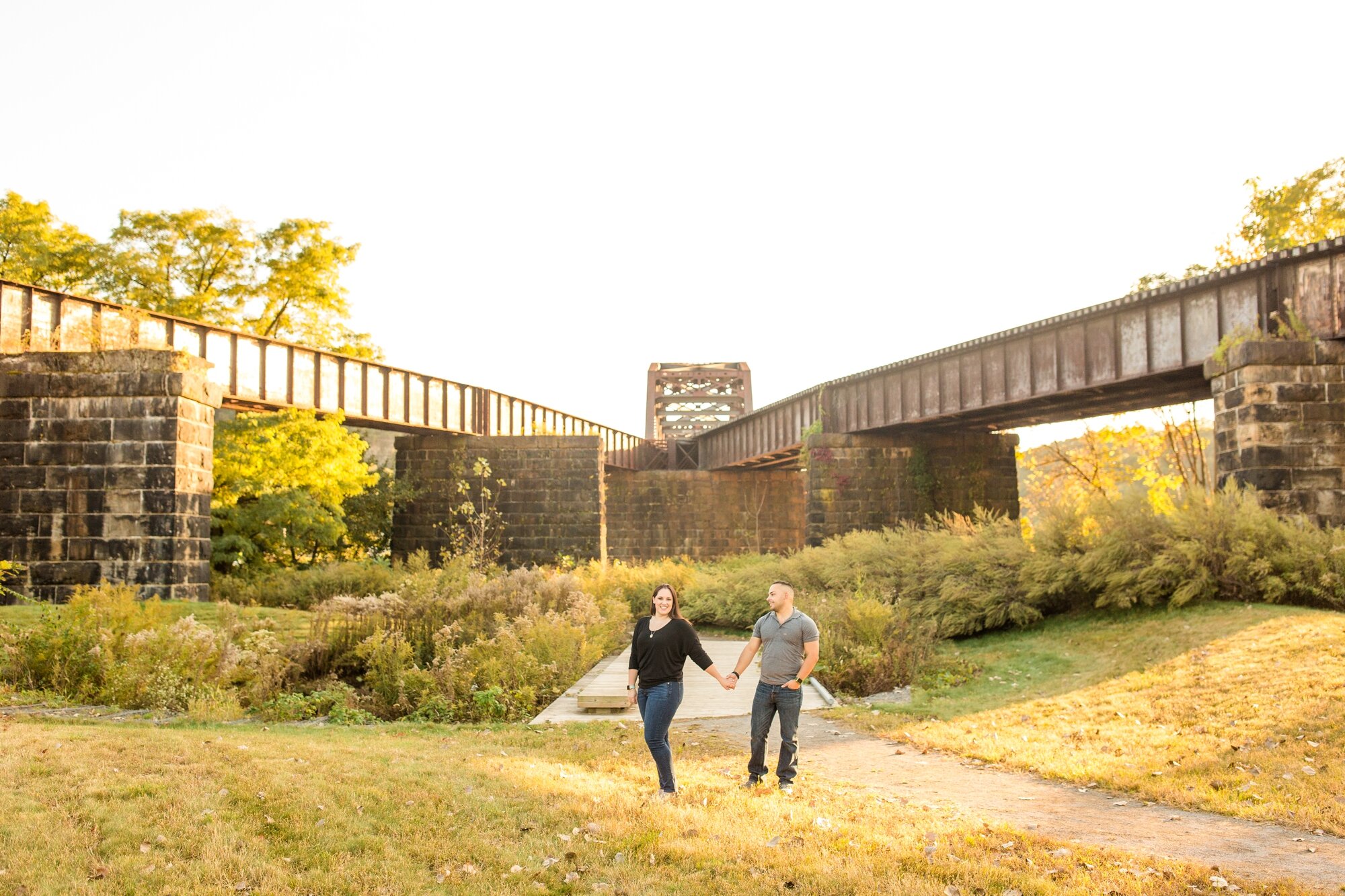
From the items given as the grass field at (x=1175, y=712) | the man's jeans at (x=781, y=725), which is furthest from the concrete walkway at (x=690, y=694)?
the man's jeans at (x=781, y=725)

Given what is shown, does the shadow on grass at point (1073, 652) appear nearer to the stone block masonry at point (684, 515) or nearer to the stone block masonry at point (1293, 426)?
the stone block masonry at point (1293, 426)

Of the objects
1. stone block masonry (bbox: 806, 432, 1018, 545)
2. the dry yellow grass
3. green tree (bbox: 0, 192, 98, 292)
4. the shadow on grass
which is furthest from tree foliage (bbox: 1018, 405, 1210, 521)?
green tree (bbox: 0, 192, 98, 292)

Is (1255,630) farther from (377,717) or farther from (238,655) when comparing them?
(238,655)

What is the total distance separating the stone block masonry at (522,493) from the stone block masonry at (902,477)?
684 centimetres

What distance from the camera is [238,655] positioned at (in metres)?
13.0

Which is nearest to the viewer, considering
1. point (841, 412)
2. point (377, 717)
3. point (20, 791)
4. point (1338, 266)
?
point (20, 791)

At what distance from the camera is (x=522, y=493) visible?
101ft

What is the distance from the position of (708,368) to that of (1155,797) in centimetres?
6860

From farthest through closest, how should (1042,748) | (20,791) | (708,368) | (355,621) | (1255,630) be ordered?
(708,368), (355,621), (1255,630), (1042,748), (20,791)

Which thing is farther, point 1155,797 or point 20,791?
point 1155,797

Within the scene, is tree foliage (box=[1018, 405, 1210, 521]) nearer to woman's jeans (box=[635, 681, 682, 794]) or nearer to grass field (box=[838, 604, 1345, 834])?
grass field (box=[838, 604, 1345, 834])

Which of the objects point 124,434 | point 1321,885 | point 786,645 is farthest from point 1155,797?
point 124,434

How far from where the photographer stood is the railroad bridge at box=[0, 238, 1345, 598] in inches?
707

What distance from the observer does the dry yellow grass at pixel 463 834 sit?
19.0ft
